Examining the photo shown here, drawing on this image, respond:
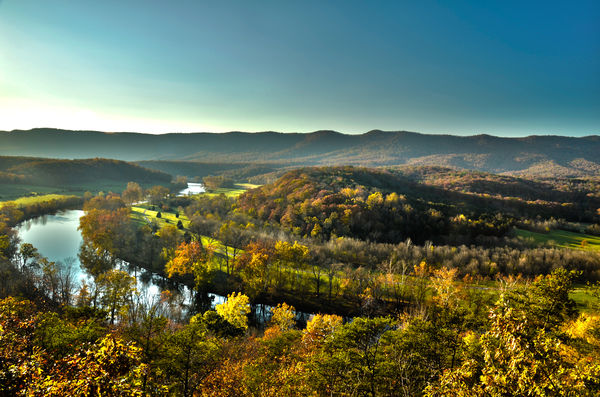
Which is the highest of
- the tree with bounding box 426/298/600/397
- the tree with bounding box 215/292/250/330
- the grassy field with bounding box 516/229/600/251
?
the tree with bounding box 426/298/600/397

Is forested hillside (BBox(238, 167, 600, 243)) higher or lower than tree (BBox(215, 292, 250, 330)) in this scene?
higher

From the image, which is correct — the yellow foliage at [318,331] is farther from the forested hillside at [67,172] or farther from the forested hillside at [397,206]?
the forested hillside at [67,172]

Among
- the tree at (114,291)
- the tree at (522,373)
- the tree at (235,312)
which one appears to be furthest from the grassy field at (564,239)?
the tree at (114,291)

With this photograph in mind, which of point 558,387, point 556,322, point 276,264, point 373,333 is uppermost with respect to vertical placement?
point 558,387

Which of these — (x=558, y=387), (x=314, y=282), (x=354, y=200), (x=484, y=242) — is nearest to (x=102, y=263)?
(x=314, y=282)

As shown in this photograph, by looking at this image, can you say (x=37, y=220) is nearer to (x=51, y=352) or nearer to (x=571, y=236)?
(x=51, y=352)

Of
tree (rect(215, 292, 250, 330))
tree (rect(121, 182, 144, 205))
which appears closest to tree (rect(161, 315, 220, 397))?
tree (rect(215, 292, 250, 330))

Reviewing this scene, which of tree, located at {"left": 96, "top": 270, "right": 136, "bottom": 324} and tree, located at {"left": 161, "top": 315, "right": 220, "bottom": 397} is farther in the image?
tree, located at {"left": 96, "top": 270, "right": 136, "bottom": 324}

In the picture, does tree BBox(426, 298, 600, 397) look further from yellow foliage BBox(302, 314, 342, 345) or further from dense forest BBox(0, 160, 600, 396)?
yellow foliage BBox(302, 314, 342, 345)
